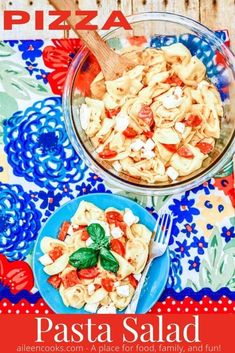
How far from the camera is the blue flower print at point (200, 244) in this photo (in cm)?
A: 139

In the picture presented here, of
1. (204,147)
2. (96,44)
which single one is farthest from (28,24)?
(204,147)

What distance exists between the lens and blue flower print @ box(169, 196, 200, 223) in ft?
4.57

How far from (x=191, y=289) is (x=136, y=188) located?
0.68 ft

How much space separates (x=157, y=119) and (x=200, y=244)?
9.6 inches

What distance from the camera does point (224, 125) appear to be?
136 cm

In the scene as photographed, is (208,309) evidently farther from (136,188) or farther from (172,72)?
(172,72)

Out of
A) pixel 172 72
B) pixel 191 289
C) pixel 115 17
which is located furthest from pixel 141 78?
pixel 191 289

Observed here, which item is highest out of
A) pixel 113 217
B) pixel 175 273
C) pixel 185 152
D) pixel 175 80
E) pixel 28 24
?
pixel 28 24

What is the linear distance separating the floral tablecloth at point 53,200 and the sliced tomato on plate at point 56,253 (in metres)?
0.05

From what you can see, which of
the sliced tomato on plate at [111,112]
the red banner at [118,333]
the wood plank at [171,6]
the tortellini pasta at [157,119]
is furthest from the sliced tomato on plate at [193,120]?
the red banner at [118,333]

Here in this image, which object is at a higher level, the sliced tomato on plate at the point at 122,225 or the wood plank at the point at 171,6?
the wood plank at the point at 171,6

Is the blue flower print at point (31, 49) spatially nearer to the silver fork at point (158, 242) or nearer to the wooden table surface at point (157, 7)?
the wooden table surface at point (157, 7)

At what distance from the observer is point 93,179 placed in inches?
55.2

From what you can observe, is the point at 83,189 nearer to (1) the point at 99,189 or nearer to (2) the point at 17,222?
(1) the point at 99,189
